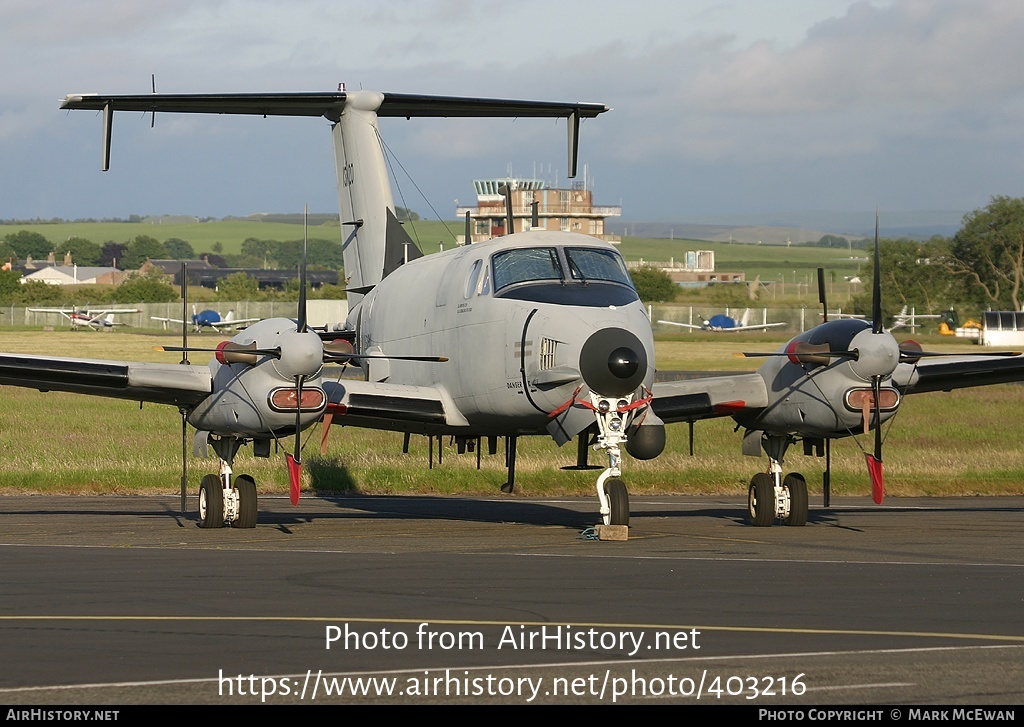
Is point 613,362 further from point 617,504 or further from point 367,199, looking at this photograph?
point 367,199

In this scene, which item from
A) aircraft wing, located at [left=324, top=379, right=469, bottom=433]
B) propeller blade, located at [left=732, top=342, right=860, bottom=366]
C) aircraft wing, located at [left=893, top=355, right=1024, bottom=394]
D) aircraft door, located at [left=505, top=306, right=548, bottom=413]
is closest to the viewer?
aircraft door, located at [left=505, top=306, right=548, bottom=413]

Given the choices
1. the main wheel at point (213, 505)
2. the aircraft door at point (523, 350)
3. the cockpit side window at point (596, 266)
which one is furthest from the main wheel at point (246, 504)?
the cockpit side window at point (596, 266)

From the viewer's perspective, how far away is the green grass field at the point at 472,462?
2502 centimetres

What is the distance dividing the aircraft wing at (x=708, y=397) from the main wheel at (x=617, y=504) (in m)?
2.68

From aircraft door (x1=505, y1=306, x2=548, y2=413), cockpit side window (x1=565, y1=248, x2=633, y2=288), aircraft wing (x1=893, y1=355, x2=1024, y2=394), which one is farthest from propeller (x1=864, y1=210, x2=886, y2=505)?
aircraft door (x1=505, y1=306, x2=548, y2=413)

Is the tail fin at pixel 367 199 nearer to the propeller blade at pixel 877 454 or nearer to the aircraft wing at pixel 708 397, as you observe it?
the aircraft wing at pixel 708 397

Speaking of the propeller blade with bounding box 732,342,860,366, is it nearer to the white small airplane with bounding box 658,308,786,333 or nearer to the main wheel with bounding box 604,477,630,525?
the main wheel with bounding box 604,477,630,525

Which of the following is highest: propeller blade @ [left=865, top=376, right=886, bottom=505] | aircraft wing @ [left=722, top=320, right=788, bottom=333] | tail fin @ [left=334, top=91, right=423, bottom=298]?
tail fin @ [left=334, top=91, right=423, bottom=298]

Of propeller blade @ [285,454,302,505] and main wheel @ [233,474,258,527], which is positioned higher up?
propeller blade @ [285,454,302,505]

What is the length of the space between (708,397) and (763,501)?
1.57m

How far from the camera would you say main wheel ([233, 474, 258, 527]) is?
1781 cm

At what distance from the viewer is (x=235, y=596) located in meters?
11.0

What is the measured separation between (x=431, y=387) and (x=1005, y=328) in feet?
246
